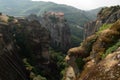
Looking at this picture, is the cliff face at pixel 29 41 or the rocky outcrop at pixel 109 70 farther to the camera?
the cliff face at pixel 29 41

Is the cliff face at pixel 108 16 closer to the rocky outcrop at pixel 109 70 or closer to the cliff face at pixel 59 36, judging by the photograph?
the rocky outcrop at pixel 109 70

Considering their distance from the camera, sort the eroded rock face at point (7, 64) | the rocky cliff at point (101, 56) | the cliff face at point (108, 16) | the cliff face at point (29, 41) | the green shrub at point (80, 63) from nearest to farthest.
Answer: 1. the rocky cliff at point (101, 56)
2. the green shrub at point (80, 63)
3. the eroded rock face at point (7, 64)
4. the cliff face at point (108, 16)
5. the cliff face at point (29, 41)

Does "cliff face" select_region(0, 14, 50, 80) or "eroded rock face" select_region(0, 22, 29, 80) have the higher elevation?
"eroded rock face" select_region(0, 22, 29, 80)

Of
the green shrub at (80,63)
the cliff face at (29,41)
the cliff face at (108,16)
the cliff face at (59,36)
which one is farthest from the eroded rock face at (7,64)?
the cliff face at (59,36)

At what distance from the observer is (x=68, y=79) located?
49.1 metres

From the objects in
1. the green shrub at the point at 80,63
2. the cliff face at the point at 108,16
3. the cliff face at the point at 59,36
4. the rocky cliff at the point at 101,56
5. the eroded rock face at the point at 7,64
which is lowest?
the cliff face at the point at 59,36

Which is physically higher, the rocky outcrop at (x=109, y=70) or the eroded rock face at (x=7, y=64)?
the rocky outcrop at (x=109, y=70)

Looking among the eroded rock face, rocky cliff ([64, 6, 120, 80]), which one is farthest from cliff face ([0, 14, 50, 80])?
rocky cliff ([64, 6, 120, 80])

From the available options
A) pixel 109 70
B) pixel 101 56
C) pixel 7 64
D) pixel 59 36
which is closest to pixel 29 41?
pixel 7 64

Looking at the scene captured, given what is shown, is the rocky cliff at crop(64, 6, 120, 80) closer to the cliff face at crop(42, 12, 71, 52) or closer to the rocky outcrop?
the rocky outcrop

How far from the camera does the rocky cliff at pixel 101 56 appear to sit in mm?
20948

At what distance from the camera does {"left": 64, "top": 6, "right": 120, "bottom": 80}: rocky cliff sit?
2095cm

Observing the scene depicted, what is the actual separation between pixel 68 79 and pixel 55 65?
3076 inches

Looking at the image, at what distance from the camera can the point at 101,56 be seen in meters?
29.0
